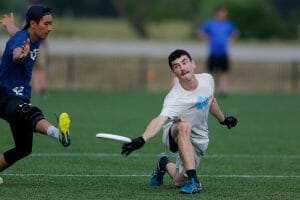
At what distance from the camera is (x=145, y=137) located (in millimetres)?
10031

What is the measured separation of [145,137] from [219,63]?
705 inches

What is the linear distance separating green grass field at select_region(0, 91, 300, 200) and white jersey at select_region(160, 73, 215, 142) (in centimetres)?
69

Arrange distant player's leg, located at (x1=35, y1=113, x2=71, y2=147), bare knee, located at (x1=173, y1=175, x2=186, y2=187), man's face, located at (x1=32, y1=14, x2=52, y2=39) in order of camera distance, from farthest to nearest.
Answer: bare knee, located at (x1=173, y1=175, x2=186, y2=187) → man's face, located at (x1=32, y1=14, x2=52, y2=39) → distant player's leg, located at (x1=35, y1=113, x2=71, y2=147)

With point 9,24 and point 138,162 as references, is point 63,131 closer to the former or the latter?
point 9,24

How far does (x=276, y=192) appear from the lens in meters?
10.7

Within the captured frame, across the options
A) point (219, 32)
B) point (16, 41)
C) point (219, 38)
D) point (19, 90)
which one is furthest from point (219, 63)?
point (16, 41)

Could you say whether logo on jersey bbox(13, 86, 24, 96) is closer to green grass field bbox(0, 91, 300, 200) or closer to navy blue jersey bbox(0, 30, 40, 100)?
navy blue jersey bbox(0, 30, 40, 100)

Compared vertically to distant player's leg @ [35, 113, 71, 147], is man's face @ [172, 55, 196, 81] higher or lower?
higher

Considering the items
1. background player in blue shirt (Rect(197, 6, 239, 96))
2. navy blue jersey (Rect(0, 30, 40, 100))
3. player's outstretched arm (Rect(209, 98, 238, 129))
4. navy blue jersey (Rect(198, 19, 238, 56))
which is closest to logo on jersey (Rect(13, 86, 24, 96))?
navy blue jersey (Rect(0, 30, 40, 100))

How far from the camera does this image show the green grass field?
1062 centimetres

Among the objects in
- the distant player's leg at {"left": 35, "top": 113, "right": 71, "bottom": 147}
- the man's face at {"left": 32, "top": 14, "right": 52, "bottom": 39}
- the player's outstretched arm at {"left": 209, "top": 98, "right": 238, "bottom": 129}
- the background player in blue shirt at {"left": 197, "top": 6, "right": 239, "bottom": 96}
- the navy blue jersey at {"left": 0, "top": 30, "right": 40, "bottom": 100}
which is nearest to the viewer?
the distant player's leg at {"left": 35, "top": 113, "right": 71, "bottom": 147}

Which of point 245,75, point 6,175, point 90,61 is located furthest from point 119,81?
point 6,175

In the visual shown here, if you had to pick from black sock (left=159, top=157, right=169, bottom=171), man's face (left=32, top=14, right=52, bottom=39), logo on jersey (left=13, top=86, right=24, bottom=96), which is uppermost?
man's face (left=32, top=14, right=52, bottom=39)

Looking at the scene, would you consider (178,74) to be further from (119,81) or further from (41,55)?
(119,81)
